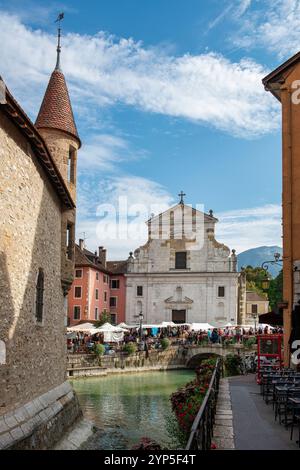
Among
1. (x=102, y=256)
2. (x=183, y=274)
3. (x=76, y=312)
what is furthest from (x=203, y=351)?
(x=102, y=256)

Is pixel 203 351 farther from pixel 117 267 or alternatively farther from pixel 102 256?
pixel 102 256

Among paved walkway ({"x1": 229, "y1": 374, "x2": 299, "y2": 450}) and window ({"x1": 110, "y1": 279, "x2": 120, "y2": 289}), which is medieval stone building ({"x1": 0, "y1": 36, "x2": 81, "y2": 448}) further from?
window ({"x1": 110, "y1": 279, "x2": 120, "y2": 289})

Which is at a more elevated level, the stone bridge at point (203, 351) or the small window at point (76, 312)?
the small window at point (76, 312)

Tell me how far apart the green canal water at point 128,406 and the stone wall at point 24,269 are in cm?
304

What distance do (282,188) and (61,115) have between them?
8.70 meters

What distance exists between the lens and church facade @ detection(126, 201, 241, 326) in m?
54.2

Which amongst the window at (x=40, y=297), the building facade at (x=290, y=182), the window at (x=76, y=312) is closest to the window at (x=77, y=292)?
the window at (x=76, y=312)

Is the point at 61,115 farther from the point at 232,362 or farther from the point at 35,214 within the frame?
the point at 232,362

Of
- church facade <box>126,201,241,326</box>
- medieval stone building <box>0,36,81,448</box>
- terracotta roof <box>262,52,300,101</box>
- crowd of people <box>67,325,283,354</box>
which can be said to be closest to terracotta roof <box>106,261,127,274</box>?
church facade <box>126,201,241,326</box>

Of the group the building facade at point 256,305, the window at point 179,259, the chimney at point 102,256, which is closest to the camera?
the window at point 179,259

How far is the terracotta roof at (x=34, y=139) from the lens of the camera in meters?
11.1

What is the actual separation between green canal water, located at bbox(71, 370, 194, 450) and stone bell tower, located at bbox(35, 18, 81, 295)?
211 inches

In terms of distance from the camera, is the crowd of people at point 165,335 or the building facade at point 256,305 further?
the building facade at point 256,305

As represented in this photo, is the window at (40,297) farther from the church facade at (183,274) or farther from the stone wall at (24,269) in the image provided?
the church facade at (183,274)
